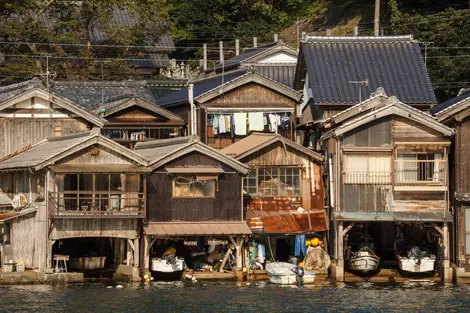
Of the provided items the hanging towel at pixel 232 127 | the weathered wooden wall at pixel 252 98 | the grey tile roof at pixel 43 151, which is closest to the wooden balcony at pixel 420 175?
the weathered wooden wall at pixel 252 98

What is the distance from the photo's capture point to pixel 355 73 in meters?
63.3

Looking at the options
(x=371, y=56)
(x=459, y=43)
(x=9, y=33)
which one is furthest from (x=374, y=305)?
(x=9, y=33)

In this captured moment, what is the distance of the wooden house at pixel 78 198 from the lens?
53.7m

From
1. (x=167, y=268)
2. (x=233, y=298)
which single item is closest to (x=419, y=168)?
(x=233, y=298)

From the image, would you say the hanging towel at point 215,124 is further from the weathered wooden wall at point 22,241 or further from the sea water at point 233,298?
the weathered wooden wall at point 22,241

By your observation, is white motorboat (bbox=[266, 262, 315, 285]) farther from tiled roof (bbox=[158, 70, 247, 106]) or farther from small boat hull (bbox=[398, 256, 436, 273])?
tiled roof (bbox=[158, 70, 247, 106])

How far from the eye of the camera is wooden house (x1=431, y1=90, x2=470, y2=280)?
5533 centimetres

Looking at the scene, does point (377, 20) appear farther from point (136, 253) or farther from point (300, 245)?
point (136, 253)

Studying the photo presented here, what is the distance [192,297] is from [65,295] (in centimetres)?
486

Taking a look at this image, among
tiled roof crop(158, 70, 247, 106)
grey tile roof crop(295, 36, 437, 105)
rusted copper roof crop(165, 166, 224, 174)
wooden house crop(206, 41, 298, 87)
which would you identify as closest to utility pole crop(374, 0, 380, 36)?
wooden house crop(206, 41, 298, 87)

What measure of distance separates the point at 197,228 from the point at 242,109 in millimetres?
12093

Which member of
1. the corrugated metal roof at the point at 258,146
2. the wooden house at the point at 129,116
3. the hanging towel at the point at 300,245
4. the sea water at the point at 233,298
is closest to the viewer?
the sea water at the point at 233,298

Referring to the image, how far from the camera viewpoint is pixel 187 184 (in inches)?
2216

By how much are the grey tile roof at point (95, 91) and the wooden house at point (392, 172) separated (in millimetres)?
15383
